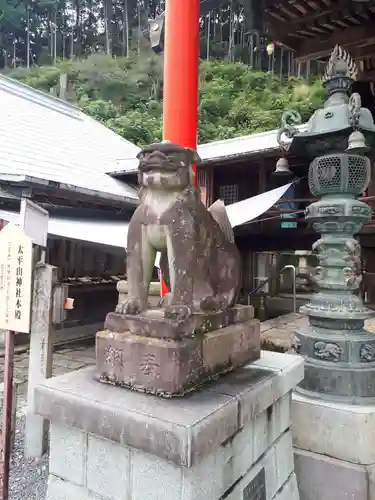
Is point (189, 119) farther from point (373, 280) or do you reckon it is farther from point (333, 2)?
point (373, 280)

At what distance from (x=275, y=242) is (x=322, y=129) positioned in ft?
22.0

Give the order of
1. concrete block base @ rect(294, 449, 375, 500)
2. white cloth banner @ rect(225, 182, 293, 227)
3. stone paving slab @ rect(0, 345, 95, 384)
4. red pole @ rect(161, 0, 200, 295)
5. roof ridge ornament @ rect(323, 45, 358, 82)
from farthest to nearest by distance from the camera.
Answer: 1. white cloth banner @ rect(225, 182, 293, 227)
2. stone paving slab @ rect(0, 345, 95, 384)
3. red pole @ rect(161, 0, 200, 295)
4. roof ridge ornament @ rect(323, 45, 358, 82)
5. concrete block base @ rect(294, 449, 375, 500)

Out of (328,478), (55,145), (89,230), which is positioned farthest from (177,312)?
(55,145)

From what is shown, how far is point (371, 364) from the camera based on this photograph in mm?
2750

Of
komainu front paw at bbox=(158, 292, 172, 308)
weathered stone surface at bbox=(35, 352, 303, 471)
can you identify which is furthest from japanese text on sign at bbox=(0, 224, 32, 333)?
komainu front paw at bbox=(158, 292, 172, 308)

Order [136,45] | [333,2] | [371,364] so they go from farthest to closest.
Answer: [136,45]
[333,2]
[371,364]

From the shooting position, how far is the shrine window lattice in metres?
10.4

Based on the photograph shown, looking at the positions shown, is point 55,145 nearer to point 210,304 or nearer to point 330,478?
point 210,304

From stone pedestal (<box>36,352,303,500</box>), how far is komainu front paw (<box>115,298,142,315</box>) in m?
0.41

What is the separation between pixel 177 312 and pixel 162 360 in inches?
9.6

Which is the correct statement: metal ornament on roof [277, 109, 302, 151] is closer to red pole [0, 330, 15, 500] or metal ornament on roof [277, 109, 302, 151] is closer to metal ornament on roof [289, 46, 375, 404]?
metal ornament on roof [289, 46, 375, 404]

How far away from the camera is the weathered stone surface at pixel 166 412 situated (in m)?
1.62

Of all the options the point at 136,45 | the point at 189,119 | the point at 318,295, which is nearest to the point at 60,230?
the point at 189,119

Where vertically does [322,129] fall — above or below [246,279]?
above
